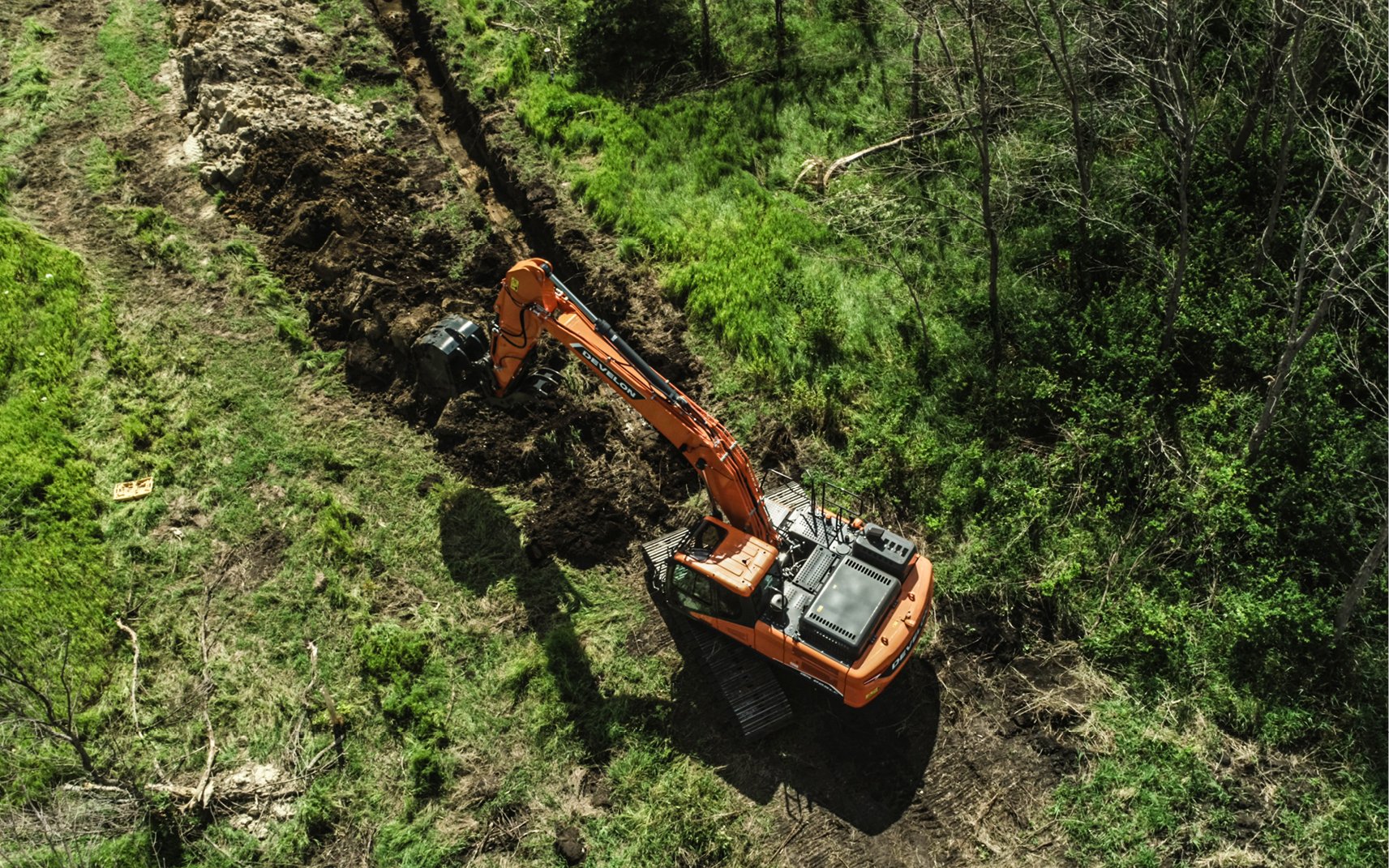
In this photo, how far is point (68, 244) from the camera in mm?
18250

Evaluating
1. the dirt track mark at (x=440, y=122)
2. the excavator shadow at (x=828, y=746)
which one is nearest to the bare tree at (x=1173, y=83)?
the excavator shadow at (x=828, y=746)

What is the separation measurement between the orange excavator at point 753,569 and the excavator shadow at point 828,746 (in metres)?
0.39

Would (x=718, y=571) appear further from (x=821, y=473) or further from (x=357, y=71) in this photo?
(x=357, y=71)

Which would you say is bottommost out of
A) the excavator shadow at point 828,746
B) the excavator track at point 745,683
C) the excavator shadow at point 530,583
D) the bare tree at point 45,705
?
the excavator shadow at point 828,746

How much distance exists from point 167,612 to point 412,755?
4428 millimetres

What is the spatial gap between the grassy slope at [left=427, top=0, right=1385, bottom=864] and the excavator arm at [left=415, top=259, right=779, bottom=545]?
2931 millimetres

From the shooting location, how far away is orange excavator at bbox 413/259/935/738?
1114 centimetres

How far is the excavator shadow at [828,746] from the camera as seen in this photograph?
1134 cm

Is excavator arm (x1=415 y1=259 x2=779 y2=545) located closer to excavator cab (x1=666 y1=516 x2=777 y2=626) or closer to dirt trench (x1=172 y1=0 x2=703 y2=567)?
excavator cab (x1=666 y1=516 x2=777 y2=626)

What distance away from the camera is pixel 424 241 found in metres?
18.1

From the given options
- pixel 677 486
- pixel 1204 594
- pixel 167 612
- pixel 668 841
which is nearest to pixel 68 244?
pixel 167 612

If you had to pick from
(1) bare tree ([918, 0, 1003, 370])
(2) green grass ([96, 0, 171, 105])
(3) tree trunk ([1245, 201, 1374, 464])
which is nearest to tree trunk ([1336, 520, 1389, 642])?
(3) tree trunk ([1245, 201, 1374, 464])

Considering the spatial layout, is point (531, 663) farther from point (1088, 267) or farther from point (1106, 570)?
point (1088, 267)

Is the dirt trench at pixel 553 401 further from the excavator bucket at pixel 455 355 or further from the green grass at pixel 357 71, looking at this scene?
the excavator bucket at pixel 455 355
